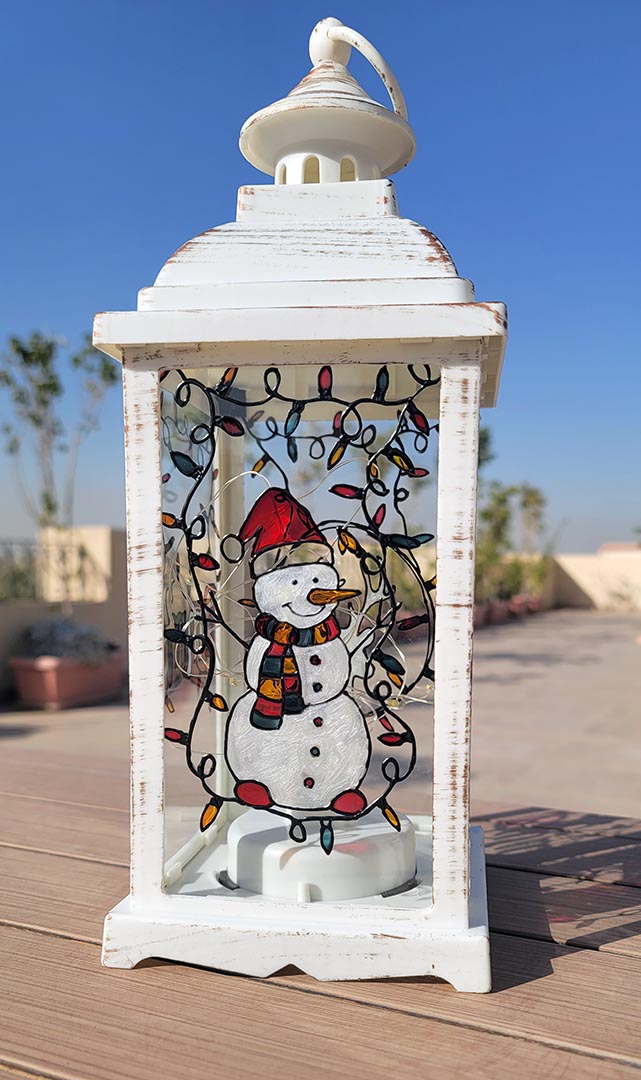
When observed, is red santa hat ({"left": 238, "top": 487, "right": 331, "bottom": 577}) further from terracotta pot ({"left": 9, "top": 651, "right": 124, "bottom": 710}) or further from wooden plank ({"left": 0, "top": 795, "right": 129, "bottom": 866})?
terracotta pot ({"left": 9, "top": 651, "right": 124, "bottom": 710})

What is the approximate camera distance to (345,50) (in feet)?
4.58

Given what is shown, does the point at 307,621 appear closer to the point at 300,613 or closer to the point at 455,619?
the point at 300,613

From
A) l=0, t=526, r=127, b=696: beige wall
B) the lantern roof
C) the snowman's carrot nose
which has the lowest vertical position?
l=0, t=526, r=127, b=696: beige wall

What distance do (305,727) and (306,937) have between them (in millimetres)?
275

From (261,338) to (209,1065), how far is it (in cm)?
84

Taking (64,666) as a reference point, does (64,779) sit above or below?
above

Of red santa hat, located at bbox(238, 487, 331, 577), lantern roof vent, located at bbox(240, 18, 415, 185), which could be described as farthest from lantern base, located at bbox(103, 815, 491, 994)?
lantern roof vent, located at bbox(240, 18, 415, 185)

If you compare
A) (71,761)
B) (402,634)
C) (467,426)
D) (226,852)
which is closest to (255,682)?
(402,634)

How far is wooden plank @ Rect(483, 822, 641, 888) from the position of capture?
160 centimetres

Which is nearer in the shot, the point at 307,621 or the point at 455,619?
the point at 455,619

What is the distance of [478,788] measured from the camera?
14.1ft

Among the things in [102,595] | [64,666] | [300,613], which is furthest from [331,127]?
[102,595]

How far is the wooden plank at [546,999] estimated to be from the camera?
1.04 meters

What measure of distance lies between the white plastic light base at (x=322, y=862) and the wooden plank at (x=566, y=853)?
0.42 m
